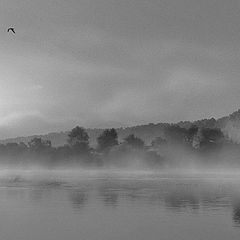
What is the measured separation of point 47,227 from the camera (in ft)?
167

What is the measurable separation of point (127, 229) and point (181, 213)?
39.0 feet

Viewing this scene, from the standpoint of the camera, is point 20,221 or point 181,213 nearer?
point 20,221

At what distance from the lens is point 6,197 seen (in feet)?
274

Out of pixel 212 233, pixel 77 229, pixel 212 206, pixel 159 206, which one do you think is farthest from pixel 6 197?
pixel 212 233

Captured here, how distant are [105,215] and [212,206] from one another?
47.7ft

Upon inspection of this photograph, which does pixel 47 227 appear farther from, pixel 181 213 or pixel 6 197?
pixel 6 197

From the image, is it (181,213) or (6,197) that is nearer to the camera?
(181,213)

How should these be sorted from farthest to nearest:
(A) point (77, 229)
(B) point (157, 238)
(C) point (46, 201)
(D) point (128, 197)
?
(D) point (128, 197) < (C) point (46, 201) < (A) point (77, 229) < (B) point (157, 238)

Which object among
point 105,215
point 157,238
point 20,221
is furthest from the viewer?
point 105,215

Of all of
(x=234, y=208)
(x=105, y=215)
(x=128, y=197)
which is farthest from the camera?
(x=128, y=197)

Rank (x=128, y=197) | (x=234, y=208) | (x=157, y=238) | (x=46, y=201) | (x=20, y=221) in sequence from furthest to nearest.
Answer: (x=128, y=197), (x=46, y=201), (x=234, y=208), (x=20, y=221), (x=157, y=238)

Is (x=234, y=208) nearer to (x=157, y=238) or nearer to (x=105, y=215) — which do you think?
(x=105, y=215)

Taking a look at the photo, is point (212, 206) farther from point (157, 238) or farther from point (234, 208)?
point (157, 238)

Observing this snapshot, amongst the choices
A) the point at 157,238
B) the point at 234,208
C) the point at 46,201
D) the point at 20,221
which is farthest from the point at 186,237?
the point at 46,201
